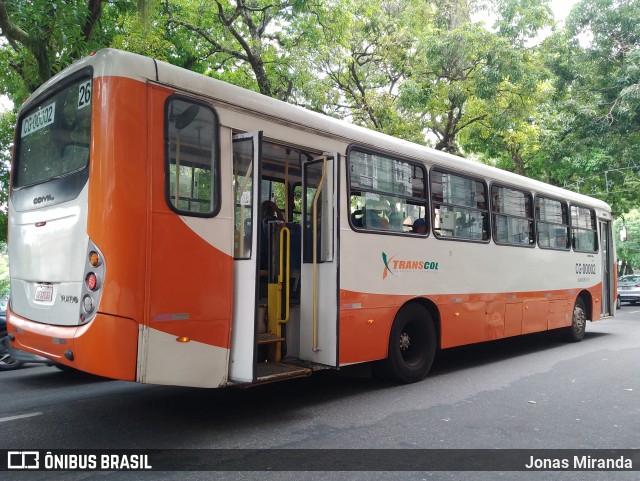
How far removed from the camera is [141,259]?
13.4 ft

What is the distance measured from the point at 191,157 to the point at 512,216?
5.98m

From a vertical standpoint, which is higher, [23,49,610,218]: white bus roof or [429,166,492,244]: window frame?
[23,49,610,218]: white bus roof

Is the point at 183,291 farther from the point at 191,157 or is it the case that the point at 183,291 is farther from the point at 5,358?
the point at 5,358

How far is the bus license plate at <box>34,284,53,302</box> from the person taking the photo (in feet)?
14.7

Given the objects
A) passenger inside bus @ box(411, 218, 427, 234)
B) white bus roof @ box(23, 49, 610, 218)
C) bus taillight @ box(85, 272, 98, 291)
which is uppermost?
white bus roof @ box(23, 49, 610, 218)

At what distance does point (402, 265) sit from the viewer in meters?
6.52

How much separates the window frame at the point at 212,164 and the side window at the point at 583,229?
8375mm

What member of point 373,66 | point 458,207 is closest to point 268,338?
point 458,207

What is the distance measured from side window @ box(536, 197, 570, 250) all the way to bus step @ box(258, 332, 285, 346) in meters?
5.84

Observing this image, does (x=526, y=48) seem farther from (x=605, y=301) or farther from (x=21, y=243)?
(x=21, y=243)

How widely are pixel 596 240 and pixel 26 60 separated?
1161 cm

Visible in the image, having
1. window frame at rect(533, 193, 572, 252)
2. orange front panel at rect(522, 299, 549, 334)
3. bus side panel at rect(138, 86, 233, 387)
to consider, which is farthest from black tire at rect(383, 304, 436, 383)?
window frame at rect(533, 193, 572, 252)

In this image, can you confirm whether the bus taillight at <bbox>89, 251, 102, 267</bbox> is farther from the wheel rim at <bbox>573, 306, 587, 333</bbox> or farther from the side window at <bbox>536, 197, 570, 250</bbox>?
the wheel rim at <bbox>573, 306, 587, 333</bbox>

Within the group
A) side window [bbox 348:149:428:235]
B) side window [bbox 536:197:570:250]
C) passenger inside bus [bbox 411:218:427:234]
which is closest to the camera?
side window [bbox 348:149:428:235]
